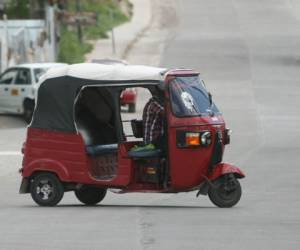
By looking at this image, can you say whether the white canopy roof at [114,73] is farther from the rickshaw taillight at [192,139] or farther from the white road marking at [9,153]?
the white road marking at [9,153]

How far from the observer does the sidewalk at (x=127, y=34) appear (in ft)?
172

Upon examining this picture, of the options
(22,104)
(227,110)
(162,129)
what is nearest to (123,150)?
(162,129)

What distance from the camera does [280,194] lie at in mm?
18594

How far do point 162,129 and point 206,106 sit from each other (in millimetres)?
720

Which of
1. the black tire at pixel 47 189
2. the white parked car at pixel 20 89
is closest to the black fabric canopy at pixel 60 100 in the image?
the black tire at pixel 47 189

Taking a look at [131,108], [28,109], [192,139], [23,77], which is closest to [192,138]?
[192,139]

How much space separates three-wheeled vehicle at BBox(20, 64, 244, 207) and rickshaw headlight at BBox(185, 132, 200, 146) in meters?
0.01

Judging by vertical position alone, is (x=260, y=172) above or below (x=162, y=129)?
below

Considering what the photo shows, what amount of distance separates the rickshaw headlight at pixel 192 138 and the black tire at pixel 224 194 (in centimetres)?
62

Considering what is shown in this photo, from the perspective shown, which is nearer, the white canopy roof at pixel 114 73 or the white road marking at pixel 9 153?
the white canopy roof at pixel 114 73

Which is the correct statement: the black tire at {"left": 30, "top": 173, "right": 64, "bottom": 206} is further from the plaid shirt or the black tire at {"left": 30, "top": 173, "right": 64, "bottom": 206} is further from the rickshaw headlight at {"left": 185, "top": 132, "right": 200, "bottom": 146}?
the rickshaw headlight at {"left": 185, "top": 132, "right": 200, "bottom": 146}

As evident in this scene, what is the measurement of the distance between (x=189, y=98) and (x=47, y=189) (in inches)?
95.7

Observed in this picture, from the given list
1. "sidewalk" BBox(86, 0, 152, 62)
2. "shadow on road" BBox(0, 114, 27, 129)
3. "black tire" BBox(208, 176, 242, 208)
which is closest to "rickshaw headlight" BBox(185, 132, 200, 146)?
"black tire" BBox(208, 176, 242, 208)

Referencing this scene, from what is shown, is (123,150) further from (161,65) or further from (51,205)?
(161,65)
